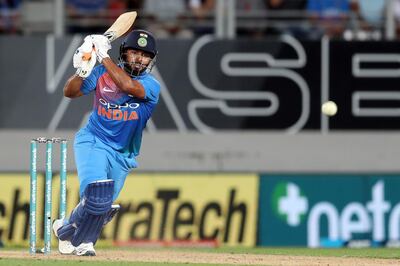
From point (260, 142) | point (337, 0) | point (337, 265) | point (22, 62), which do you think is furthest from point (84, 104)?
point (337, 265)

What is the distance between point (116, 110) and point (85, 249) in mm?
1019

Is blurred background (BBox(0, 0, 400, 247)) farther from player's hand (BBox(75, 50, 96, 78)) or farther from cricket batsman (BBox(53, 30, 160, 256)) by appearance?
player's hand (BBox(75, 50, 96, 78))

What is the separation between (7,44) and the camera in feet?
52.8

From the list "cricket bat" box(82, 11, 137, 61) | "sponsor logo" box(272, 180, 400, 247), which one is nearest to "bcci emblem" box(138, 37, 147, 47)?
"cricket bat" box(82, 11, 137, 61)

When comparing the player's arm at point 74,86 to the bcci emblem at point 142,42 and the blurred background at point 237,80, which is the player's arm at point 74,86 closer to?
the bcci emblem at point 142,42

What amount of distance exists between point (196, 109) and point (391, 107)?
94.0 inches

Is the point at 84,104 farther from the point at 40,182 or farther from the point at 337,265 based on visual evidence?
the point at 337,265

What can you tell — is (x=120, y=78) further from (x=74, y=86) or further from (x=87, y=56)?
(x=74, y=86)

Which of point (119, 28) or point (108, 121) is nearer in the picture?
point (108, 121)

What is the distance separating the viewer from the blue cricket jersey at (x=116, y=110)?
945 cm

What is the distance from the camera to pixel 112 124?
9469mm

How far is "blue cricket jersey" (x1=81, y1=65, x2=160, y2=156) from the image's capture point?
945 centimetres

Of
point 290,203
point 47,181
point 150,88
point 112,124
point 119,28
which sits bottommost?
point 290,203

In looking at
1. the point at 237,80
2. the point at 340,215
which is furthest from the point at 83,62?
the point at 237,80
